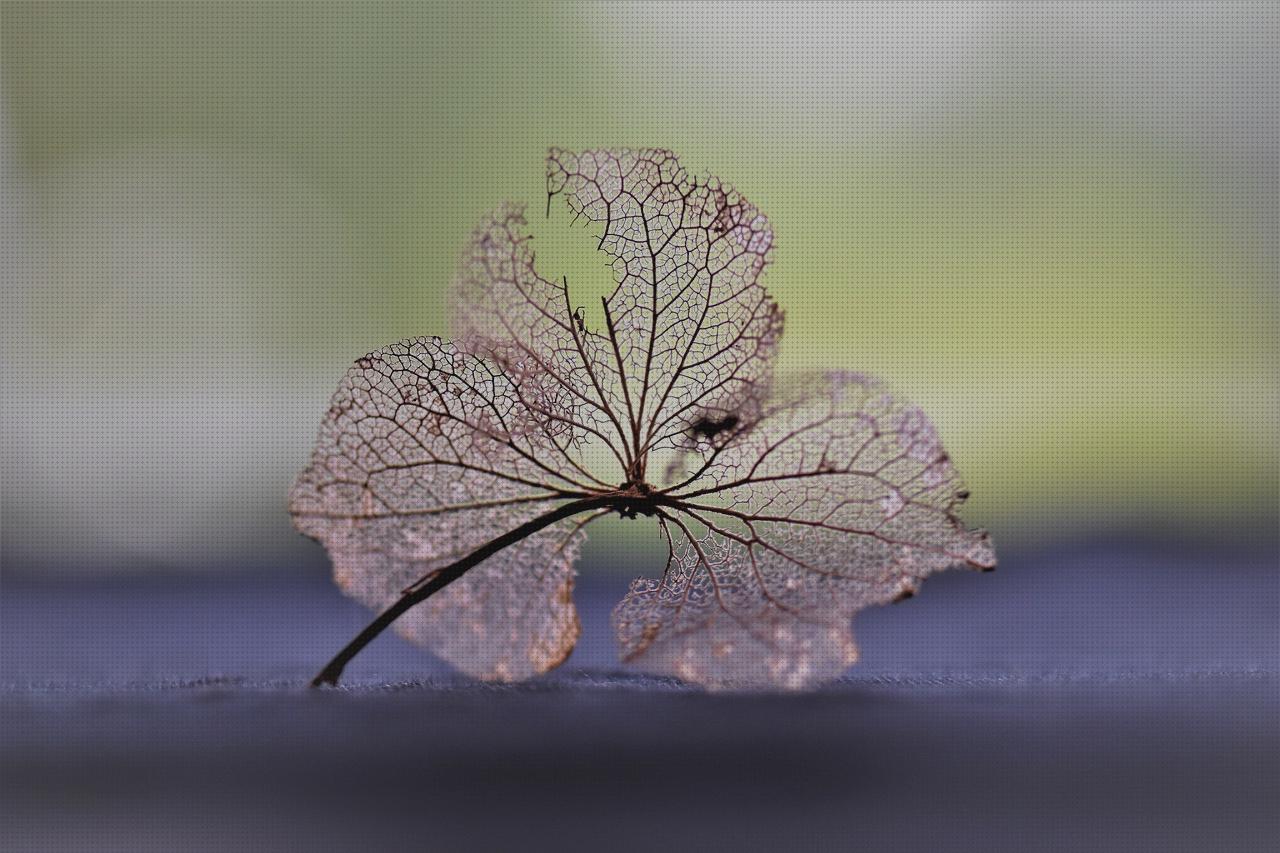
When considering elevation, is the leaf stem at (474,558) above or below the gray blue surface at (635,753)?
above

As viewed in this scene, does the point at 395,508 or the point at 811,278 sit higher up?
the point at 811,278

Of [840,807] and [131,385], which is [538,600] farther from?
[131,385]

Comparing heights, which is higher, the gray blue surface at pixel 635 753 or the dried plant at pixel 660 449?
the dried plant at pixel 660 449

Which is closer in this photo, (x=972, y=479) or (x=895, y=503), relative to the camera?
(x=895, y=503)

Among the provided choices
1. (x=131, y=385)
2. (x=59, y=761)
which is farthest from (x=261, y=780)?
(x=131, y=385)
